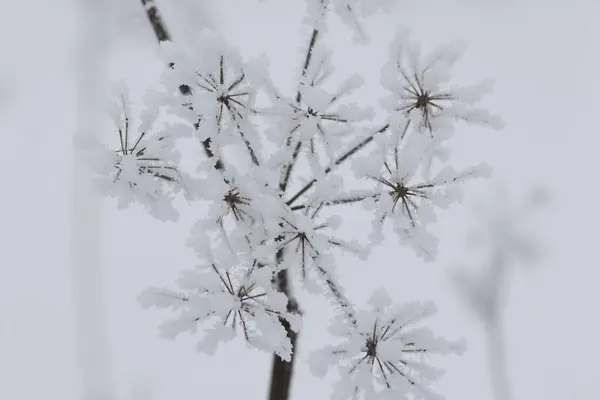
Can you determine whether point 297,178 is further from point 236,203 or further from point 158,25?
point 158,25

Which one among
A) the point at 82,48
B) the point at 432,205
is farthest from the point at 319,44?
the point at 82,48

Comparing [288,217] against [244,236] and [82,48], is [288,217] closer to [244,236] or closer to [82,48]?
[244,236]

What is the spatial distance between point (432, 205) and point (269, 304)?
677mm

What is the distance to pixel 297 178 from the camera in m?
2.25

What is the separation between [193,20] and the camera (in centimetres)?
302

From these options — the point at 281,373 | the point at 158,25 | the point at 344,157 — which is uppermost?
the point at 158,25

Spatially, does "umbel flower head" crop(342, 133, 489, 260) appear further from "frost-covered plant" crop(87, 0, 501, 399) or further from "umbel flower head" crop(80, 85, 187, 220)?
"umbel flower head" crop(80, 85, 187, 220)

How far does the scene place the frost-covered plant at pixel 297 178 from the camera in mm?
2000

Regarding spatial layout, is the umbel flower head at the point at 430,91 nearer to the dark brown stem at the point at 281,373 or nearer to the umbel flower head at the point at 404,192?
the umbel flower head at the point at 404,192

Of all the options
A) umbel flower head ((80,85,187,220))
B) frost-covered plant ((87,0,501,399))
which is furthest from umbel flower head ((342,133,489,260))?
umbel flower head ((80,85,187,220))

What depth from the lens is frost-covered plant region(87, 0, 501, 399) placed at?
2.00 metres

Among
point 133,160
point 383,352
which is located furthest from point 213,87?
point 383,352

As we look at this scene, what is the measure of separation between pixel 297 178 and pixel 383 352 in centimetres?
72

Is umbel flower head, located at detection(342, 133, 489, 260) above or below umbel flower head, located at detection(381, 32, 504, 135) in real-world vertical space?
below
